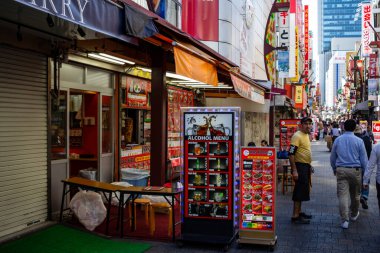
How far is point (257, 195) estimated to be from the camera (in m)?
7.49

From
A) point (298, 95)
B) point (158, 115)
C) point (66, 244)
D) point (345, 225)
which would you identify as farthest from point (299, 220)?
point (298, 95)

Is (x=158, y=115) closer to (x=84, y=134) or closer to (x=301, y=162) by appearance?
(x=84, y=134)

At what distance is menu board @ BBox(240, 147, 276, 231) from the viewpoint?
7412mm

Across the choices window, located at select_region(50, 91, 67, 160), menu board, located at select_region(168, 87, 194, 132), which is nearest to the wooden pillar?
window, located at select_region(50, 91, 67, 160)

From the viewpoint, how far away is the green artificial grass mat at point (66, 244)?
714 cm

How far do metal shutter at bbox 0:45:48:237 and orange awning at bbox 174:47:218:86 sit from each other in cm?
286

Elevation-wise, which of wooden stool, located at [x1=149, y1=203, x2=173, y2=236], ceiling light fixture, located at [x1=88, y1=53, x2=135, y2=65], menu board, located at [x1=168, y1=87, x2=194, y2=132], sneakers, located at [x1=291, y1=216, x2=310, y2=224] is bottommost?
sneakers, located at [x1=291, y1=216, x2=310, y2=224]

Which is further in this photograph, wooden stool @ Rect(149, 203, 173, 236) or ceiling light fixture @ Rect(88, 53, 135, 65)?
ceiling light fixture @ Rect(88, 53, 135, 65)

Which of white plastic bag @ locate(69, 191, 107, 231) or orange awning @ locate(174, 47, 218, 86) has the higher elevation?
orange awning @ locate(174, 47, 218, 86)

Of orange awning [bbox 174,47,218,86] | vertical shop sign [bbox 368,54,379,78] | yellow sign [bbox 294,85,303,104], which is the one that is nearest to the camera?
orange awning [bbox 174,47,218,86]

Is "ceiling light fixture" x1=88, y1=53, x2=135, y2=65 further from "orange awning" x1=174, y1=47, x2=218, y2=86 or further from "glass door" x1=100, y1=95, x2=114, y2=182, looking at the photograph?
"orange awning" x1=174, y1=47, x2=218, y2=86

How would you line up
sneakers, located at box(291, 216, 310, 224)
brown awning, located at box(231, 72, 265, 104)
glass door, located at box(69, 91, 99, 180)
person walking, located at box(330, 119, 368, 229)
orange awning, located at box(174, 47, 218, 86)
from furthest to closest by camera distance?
brown awning, located at box(231, 72, 265, 104) → glass door, located at box(69, 91, 99, 180) → sneakers, located at box(291, 216, 310, 224) → person walking, located at box(330, 119, 368, 229) → orange awning, located at box(174, 47, 218, 86)

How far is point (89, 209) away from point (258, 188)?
3.20 meters

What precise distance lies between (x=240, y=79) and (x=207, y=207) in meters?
5.37
